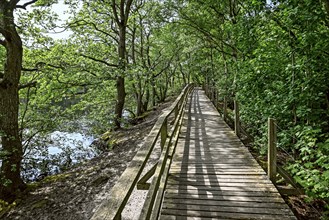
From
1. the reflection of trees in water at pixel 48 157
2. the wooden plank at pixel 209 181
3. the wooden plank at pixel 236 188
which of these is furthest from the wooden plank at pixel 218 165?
the reflection of trees in water at pixel 48 157

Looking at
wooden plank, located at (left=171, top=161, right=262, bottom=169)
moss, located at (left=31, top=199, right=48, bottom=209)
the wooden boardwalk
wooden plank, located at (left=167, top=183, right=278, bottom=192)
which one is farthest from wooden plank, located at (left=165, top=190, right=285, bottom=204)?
moss, located at (left=31, top=199, right=48, bottom=209)

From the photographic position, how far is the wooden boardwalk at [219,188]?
328 cm

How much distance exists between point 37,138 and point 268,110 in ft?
28.0

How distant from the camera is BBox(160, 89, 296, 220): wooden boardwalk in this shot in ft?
10.8

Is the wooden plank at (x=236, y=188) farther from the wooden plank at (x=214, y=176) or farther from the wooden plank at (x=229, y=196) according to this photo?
the wooden plank at (x=214, y=176)

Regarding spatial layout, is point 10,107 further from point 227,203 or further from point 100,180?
point 227,203

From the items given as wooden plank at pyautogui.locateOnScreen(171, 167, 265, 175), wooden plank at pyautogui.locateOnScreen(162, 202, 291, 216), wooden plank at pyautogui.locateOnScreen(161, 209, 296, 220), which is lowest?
wooden plank at pyautogui.locateOnScreen(161, 209, 296, 220)

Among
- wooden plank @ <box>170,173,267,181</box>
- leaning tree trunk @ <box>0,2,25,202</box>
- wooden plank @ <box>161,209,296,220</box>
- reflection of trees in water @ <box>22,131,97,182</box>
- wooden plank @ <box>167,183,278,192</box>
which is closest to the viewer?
wooden plank @ <box>161,209,296,220</box>

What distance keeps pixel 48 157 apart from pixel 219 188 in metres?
7.78

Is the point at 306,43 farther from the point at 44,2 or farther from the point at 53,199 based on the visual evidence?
the point at 44,2

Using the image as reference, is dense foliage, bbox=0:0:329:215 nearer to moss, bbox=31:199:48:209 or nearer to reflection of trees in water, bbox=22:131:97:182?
reflection of trees in water, bbox=22:131:97:182

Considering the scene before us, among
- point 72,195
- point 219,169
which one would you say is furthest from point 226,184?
point 72,195

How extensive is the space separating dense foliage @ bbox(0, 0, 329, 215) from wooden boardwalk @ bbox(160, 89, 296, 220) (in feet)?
1.83

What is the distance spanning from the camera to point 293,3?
4.44 m
